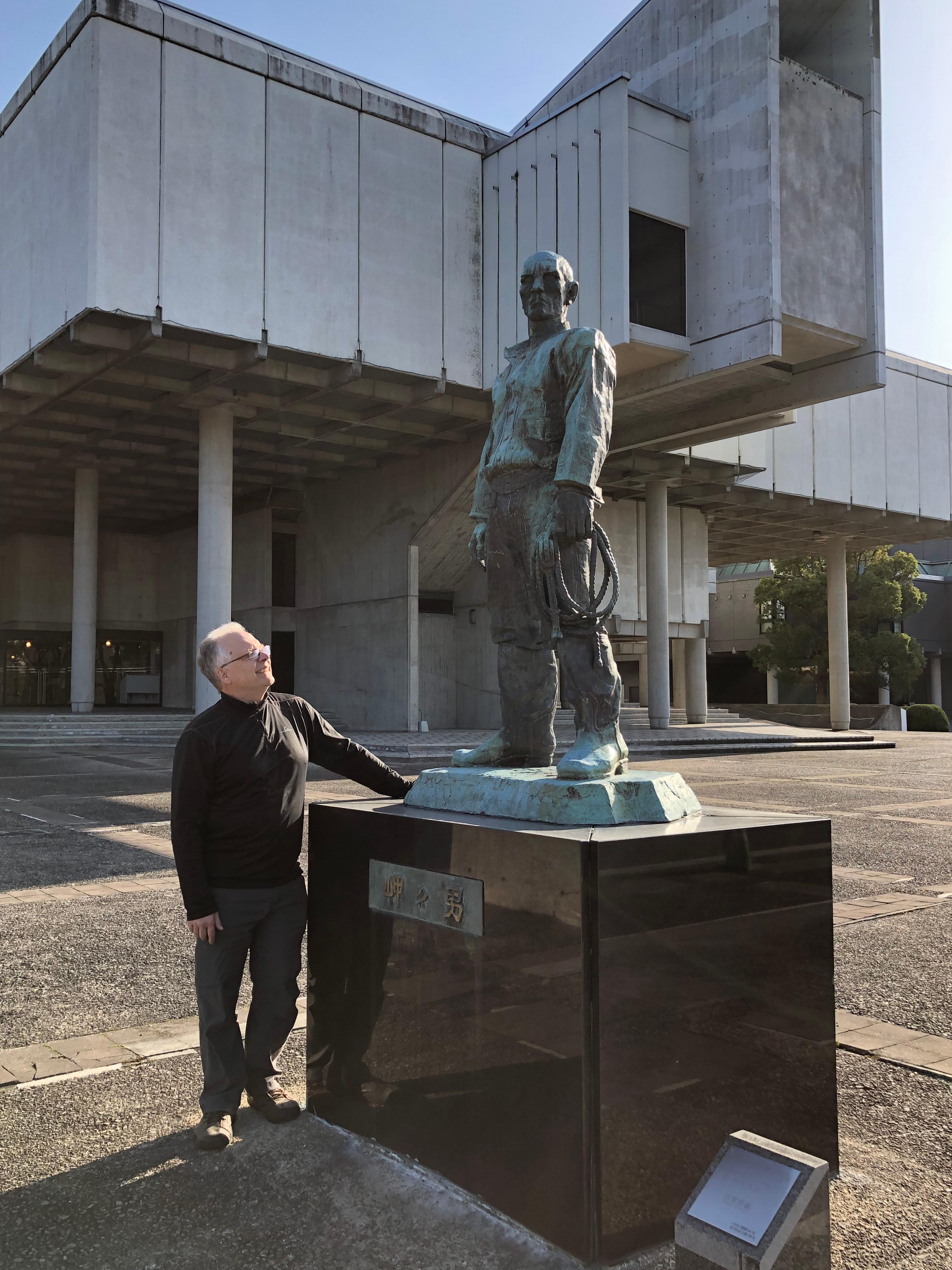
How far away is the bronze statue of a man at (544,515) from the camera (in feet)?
13.3

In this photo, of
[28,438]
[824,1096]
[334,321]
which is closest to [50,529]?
[28,438]

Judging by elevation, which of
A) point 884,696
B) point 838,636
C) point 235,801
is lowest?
point 884,696

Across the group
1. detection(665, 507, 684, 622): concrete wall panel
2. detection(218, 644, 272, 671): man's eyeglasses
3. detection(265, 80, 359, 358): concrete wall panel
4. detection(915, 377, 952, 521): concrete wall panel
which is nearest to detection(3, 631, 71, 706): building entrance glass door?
detection(665, 507, 684, 622): concrete wall panel

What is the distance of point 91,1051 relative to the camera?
172 inches

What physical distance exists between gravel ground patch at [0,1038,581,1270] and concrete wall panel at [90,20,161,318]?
702 inches

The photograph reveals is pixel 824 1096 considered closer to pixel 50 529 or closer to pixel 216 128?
pixel 216 128

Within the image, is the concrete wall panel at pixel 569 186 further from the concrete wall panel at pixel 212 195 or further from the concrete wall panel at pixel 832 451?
the concrete wall panel at pixel 832 451

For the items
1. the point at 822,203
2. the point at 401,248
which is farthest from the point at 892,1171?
the point at 822,203

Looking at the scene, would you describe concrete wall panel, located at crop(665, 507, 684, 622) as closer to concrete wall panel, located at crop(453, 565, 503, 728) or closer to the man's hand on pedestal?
concrete wall panel, located at crop(453, 565, 503, 728)

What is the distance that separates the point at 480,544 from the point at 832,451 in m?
32.0

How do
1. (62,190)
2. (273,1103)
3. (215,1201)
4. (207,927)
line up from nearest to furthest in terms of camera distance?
(215,1201)
(207,927)
(273,1103)
(62,190)

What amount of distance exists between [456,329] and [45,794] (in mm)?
13770

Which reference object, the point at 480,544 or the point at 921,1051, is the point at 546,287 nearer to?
the point at 480,544

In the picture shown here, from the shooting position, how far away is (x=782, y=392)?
2366cm
